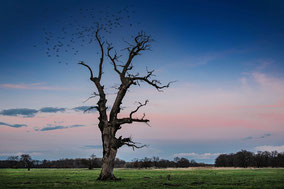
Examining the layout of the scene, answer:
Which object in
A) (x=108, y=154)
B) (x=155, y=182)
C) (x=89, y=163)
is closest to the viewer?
(x=155, y=182)

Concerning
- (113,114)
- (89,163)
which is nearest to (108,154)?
(113,114)

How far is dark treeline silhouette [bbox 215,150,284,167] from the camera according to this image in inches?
4547

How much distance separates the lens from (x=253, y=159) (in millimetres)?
120938

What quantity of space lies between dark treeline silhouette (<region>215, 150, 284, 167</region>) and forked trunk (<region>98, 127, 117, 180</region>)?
352 feet

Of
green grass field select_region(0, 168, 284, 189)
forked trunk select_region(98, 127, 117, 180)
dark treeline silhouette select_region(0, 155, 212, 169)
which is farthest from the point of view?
dark treeline silhouette select_region(0, 155, 212, 169)

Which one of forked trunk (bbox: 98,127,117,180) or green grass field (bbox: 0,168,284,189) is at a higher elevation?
forked trunk (bbox: 98,127,117,180)

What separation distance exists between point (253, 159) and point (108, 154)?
110m

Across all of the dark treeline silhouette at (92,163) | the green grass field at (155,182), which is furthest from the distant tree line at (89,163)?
the green grass field at (155,182)

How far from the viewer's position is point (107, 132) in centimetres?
2812

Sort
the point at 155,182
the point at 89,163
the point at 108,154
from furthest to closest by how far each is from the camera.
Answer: the point at 89,163 < the point at 108,154 < the point at 155,182

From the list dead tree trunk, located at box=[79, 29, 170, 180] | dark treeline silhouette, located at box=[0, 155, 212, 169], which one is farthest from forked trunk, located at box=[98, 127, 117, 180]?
dark treeline silhouette, located at box=[0, 155, 212, 169]

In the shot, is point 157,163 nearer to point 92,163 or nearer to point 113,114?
point 92,163

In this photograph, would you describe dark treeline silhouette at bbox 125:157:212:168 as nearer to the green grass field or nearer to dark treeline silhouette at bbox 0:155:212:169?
dark treeline silhouette at bbox 0:155:212:169

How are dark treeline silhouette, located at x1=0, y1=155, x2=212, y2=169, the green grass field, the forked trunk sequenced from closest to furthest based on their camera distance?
1. the green grass field
2. the forked trunk
3. dark treeline silhouette, located at x1=0, y1=155, x2=212, y2=169
